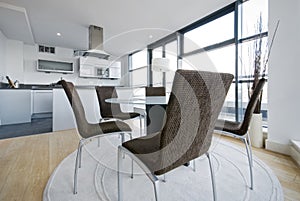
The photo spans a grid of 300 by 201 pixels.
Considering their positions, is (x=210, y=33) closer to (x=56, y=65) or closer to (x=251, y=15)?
(x=251, y=15)

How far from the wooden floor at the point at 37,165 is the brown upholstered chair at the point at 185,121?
0.96 m

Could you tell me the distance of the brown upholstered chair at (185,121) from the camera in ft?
2.17

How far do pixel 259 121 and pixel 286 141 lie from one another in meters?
0.38

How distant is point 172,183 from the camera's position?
53.1 inches

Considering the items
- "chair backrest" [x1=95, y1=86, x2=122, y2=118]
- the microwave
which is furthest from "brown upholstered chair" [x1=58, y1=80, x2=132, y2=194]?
the microwave

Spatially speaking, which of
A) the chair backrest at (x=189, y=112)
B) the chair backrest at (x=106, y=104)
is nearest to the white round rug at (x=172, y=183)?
the chair backrest at (x=189, y=112)

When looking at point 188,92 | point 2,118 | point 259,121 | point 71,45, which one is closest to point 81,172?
point 188,92

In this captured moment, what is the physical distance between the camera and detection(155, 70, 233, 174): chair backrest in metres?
0.66

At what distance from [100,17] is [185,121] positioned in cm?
357

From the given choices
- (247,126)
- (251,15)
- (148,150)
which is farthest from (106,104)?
(251,15)

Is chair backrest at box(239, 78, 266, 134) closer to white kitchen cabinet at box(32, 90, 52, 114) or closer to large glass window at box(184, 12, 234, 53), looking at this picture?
large glass window at box(184, 12, 234, 53)

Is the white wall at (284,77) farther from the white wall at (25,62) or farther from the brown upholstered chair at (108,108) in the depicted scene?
the white wall at (25,62)

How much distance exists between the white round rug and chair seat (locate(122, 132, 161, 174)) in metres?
0.49

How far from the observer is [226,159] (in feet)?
6.15
